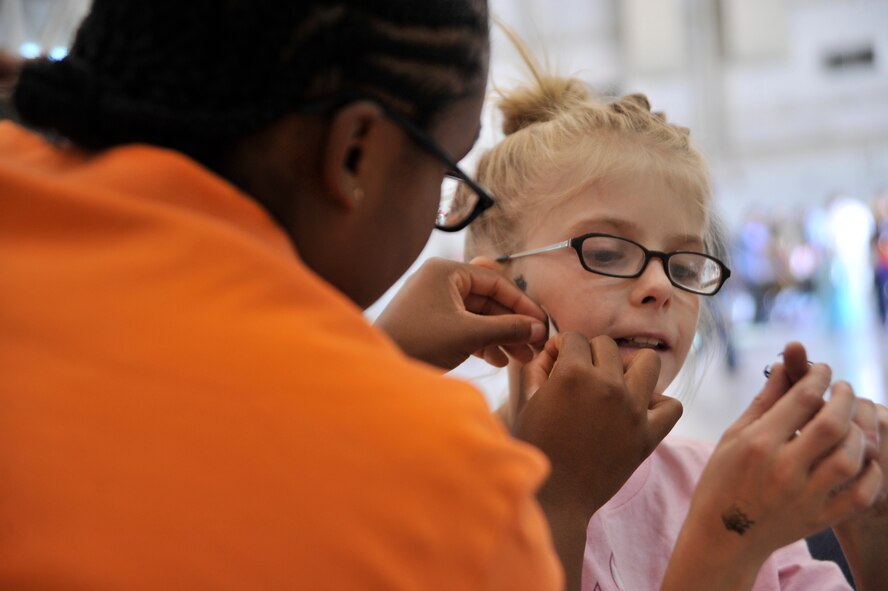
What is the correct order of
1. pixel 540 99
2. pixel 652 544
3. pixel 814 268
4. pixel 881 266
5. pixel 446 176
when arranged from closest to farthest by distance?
pixel 446 176, pixel 652 544, pixel 540 99, pixel 881 266, pixel 814 268

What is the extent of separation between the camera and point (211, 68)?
23.2 inches

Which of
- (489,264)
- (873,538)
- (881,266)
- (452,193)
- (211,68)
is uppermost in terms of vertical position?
(211,68)

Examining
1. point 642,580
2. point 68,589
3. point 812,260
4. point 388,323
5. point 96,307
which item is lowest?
point 812,260

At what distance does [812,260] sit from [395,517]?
37.5ft

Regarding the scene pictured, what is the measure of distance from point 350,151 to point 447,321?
1.61 ft

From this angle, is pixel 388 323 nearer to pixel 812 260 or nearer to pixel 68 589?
pixel 68 589

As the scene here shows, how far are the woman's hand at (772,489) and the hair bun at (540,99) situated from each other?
2.82 ft

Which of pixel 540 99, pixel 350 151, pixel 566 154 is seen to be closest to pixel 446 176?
pixel 350 151

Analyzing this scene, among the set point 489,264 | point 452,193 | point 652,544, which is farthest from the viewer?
point 489,264

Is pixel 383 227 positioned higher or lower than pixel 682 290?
higher

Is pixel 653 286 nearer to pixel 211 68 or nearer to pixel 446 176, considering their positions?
pixel 446 176

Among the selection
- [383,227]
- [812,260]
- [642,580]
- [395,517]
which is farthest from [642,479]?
[812,260]

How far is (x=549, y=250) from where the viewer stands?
1.41 metres

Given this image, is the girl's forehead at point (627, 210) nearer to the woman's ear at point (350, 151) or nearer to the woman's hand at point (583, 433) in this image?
the woman's hand at point (583, 433)
